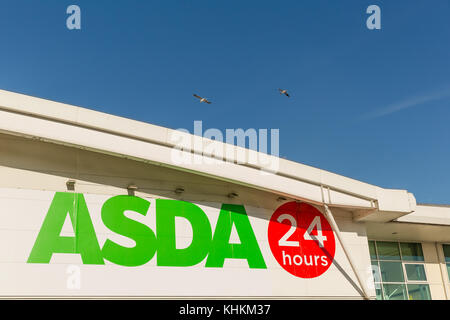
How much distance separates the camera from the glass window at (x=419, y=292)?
1551cm

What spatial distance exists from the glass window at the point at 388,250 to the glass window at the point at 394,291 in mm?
945

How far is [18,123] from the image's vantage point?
10109mm

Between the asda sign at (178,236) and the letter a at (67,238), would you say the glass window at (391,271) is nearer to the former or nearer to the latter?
the asda sign at (178,236)

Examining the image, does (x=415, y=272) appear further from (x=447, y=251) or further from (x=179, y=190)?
(x=179, y=190)

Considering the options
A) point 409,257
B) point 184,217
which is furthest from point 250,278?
point 409,257

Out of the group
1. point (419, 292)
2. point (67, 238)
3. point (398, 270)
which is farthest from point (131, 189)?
point (419, 292)

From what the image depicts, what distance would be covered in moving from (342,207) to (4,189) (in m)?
8.51

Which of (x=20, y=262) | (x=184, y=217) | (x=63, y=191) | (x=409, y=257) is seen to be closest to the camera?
(x=20, y=262)

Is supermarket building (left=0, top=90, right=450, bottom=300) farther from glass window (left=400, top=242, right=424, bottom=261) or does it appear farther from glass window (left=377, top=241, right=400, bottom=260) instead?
glass window (left=400, top=242, right=424, bottom=261)

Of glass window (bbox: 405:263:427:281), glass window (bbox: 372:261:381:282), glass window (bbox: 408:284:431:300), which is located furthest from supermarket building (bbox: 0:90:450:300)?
glass window (bbox: 408:284:431:300)

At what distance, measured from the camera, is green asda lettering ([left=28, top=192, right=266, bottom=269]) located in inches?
401
